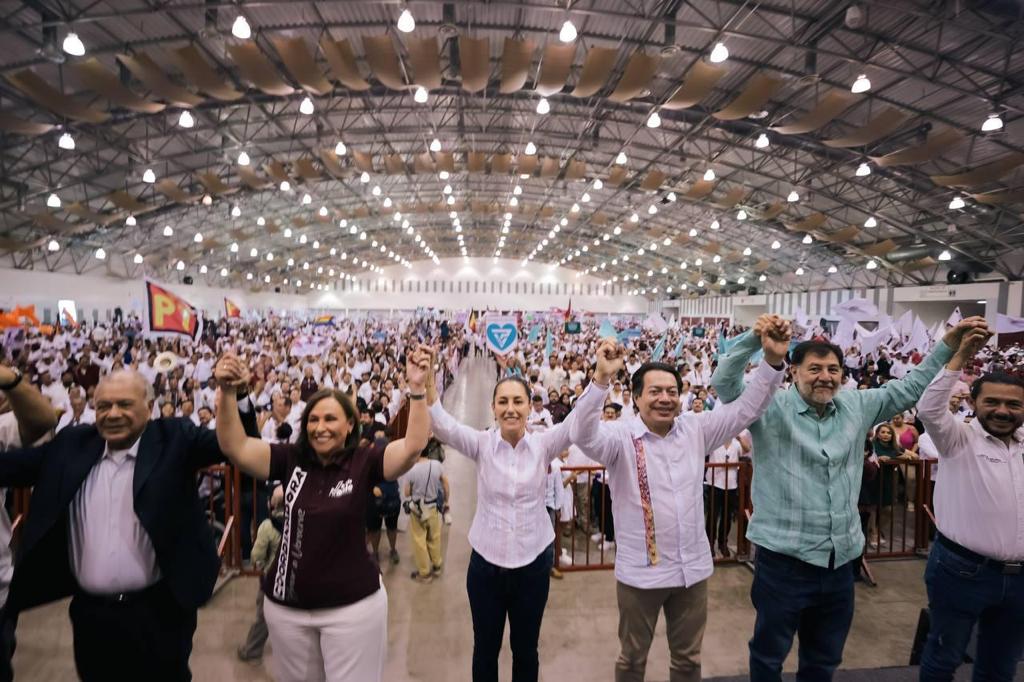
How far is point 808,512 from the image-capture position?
2.18 m

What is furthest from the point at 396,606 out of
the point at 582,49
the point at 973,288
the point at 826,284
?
the point at 826,284

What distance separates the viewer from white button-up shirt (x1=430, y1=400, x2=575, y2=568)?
2.36 m

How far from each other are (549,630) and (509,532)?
182cm

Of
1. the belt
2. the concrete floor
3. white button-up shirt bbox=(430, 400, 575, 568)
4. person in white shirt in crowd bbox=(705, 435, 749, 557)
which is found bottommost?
the concrete floor

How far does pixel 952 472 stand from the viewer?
95.7 inches

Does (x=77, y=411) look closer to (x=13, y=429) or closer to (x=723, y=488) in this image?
(x=13, y=429)

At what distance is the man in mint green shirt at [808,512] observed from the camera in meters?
2.16

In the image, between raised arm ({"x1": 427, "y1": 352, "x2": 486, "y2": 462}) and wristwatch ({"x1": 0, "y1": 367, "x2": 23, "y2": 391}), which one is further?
raised arm ({"x1": 427, "y1": 352, "x2": 486, "y2": 462})

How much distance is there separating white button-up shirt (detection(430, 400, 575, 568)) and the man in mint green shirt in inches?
37.3

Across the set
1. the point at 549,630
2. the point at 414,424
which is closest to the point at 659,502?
the point at 414,424

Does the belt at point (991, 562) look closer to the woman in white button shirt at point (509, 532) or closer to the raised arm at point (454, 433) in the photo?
the woman in white button shirt at point (509, 532)

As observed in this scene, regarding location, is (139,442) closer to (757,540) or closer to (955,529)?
(757,540)

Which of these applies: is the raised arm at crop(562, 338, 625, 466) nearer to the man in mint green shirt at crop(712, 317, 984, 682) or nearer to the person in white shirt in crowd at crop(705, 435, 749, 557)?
the man in mint green shirt at crop(712, 317, 984, 682)

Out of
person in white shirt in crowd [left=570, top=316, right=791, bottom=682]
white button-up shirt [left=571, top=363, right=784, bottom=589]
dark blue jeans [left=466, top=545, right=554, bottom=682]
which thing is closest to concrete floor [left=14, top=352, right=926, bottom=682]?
dark blue jeans [left=466, top=545, right=554, bottom=682]
